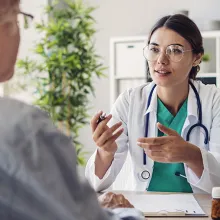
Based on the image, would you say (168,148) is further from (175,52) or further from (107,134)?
(175,52)

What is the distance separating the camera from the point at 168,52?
83.0 inches

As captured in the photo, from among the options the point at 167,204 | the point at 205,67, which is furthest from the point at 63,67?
the point at 167,204

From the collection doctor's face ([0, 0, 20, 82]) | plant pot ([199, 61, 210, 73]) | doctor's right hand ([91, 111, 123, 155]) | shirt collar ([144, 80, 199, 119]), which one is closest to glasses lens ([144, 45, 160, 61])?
shirt collar ([144, 80, 199, 119])

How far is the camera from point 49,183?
1.89 ft

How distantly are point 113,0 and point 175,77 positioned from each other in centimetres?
322

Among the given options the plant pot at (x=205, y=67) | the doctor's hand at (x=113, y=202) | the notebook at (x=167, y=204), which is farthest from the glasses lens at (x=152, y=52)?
the plant pot at (x=205, y=67)

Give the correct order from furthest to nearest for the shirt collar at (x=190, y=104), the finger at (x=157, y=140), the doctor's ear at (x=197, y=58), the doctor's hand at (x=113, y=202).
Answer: the doctor's ear at (x=197, y=58) → the shirt collar at (x=190, y=104) → the finger at (x=157, y=140) → the doctor's hand at (x=113, y=202)

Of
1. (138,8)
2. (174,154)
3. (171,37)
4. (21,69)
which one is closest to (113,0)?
(138,8)

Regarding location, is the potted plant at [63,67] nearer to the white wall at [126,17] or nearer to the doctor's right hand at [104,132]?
the white wall at [126,17]

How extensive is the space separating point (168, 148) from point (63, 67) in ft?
9.14

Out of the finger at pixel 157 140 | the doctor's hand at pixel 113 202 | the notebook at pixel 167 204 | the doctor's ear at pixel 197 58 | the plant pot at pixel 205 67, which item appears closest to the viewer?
the doctor's hand at pixel 113 202

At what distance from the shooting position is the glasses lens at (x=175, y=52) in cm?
210

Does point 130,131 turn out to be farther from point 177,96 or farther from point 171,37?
point 171,37

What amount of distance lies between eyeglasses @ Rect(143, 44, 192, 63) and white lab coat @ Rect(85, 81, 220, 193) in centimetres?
18
